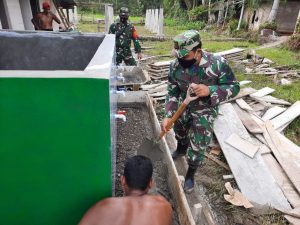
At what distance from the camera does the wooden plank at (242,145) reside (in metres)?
4.10

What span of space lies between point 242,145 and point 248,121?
98cm

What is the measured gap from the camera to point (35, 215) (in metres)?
2.08

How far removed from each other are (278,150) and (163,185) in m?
2.04

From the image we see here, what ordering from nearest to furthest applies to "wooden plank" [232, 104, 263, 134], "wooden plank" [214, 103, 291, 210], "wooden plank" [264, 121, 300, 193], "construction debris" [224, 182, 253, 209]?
1. "construction debris" [224, 182, 253, 209]
2. "wooden plank" [214, 103, 291, 210]
3. "wooden plank" [264, 121, 300, 193]
4. "wooden plank" [232, 104, 263, 134]

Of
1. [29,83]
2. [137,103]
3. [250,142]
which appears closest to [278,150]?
[250,142]

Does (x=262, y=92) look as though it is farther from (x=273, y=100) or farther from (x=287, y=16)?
(x=287, y=16)

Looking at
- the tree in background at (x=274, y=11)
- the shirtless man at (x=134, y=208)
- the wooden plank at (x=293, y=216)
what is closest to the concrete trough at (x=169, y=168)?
the shirtless man at (x=134, y=208)

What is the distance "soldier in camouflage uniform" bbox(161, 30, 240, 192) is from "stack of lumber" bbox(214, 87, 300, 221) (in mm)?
925

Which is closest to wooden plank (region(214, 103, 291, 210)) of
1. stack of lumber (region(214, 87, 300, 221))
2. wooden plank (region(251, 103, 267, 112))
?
stack of lumber (region(214, 87, 300, 221))

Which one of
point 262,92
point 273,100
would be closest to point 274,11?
point 262,92

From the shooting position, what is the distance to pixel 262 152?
13.9 ft

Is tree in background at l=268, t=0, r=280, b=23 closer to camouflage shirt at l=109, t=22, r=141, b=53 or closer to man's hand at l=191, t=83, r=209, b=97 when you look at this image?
camouflage shirt at l=109, t=22, r=141, b=53

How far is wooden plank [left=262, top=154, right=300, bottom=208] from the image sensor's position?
3433mm

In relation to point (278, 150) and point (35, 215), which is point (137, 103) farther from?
point (35, 215)
